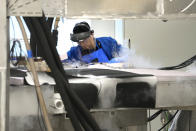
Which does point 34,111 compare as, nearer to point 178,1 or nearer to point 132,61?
point 178,1

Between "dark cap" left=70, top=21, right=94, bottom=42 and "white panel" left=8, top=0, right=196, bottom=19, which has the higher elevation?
"white panel" left=8, top=0, right=196, bottom=19

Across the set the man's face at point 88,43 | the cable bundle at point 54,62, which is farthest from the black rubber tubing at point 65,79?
the man's face at point 88,43

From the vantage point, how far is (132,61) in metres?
1.55

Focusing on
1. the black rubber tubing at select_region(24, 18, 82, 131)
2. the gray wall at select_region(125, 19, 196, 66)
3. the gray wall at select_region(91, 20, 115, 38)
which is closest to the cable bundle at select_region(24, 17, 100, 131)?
the black rubber tubing at select_region(24, 18, 82, 131)

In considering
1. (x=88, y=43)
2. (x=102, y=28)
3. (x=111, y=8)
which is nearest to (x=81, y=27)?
(x=88, y=43)

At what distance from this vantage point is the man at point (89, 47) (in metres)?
2.37

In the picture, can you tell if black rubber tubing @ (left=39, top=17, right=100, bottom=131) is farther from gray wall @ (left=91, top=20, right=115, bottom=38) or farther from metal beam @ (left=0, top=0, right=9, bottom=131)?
gray wall @ (left=91, top=20, right=115, bottom=38)

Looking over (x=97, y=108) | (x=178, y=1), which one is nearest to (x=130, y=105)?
(x=97, y=108)

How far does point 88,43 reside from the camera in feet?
8.38

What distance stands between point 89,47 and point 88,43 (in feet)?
0.20

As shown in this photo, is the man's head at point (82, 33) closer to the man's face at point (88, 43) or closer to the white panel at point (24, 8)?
the man's face at point (88, 43)

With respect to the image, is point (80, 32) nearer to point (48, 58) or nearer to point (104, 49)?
point (104, 49)

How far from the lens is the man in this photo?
93.2 inches

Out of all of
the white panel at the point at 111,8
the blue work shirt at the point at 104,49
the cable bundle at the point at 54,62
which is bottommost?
the blue work shirt at the point at 104,49
